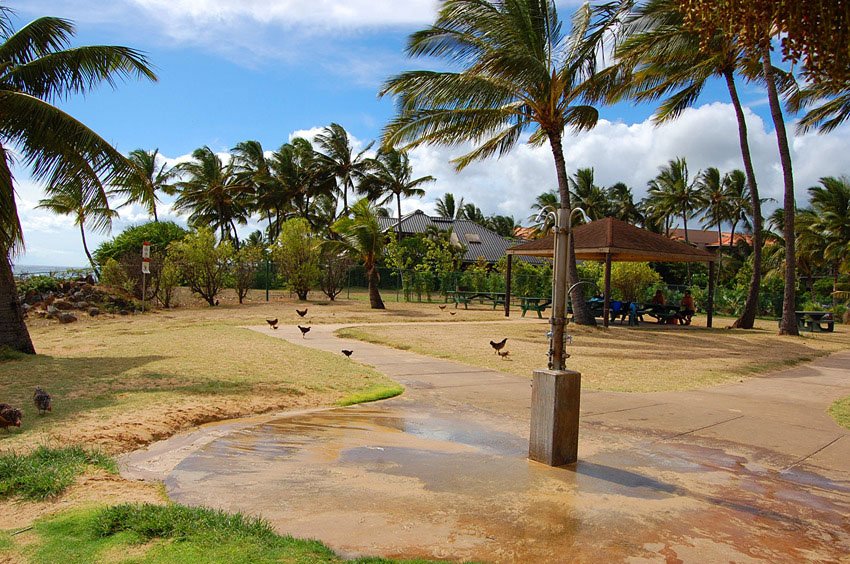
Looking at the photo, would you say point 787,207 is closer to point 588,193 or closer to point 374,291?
point 374,291

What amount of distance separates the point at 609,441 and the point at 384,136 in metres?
13.2

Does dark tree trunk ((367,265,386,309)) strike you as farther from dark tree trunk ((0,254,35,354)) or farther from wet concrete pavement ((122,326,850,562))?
wet concrete pavement ((122,326,850,562))

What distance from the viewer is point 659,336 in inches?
713

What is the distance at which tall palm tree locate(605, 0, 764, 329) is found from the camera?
17578 millimetres

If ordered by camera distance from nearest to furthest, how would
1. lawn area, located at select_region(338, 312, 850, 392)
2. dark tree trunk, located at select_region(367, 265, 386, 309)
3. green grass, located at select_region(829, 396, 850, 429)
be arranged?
green grass, located at select_region(829, 396, 850, 429)
lawn area, located at select_region(338, 312, 850, 392)
dark tree trunk, located at select_region(367, 265, 386, 309)

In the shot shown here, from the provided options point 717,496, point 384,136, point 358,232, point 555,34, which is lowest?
point 717,496

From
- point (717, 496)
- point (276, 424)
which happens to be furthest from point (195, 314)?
point (717, 496)

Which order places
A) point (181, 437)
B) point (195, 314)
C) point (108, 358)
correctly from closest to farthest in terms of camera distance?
1. point (181, 437)
2. point (108, 358)
3. point (195, 314)

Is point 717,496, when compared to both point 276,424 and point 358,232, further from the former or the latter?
point 358,232

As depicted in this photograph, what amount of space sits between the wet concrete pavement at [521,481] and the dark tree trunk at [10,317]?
653 centimetres

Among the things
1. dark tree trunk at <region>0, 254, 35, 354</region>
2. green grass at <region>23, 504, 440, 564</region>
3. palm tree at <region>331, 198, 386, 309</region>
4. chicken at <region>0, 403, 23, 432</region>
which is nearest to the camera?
green grass at <region>23, 504, 440, 564</region>

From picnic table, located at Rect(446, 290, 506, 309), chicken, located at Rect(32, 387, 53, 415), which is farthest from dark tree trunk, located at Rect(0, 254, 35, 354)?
picnic table, located at Rect(446, 290, 506, 309)

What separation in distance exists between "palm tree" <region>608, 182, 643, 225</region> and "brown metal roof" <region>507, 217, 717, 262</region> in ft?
112

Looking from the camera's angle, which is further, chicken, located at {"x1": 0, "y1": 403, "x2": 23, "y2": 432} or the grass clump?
chicken, located at {"x1": 0, "y1": 403, "x2": 23, "y2": 432}
